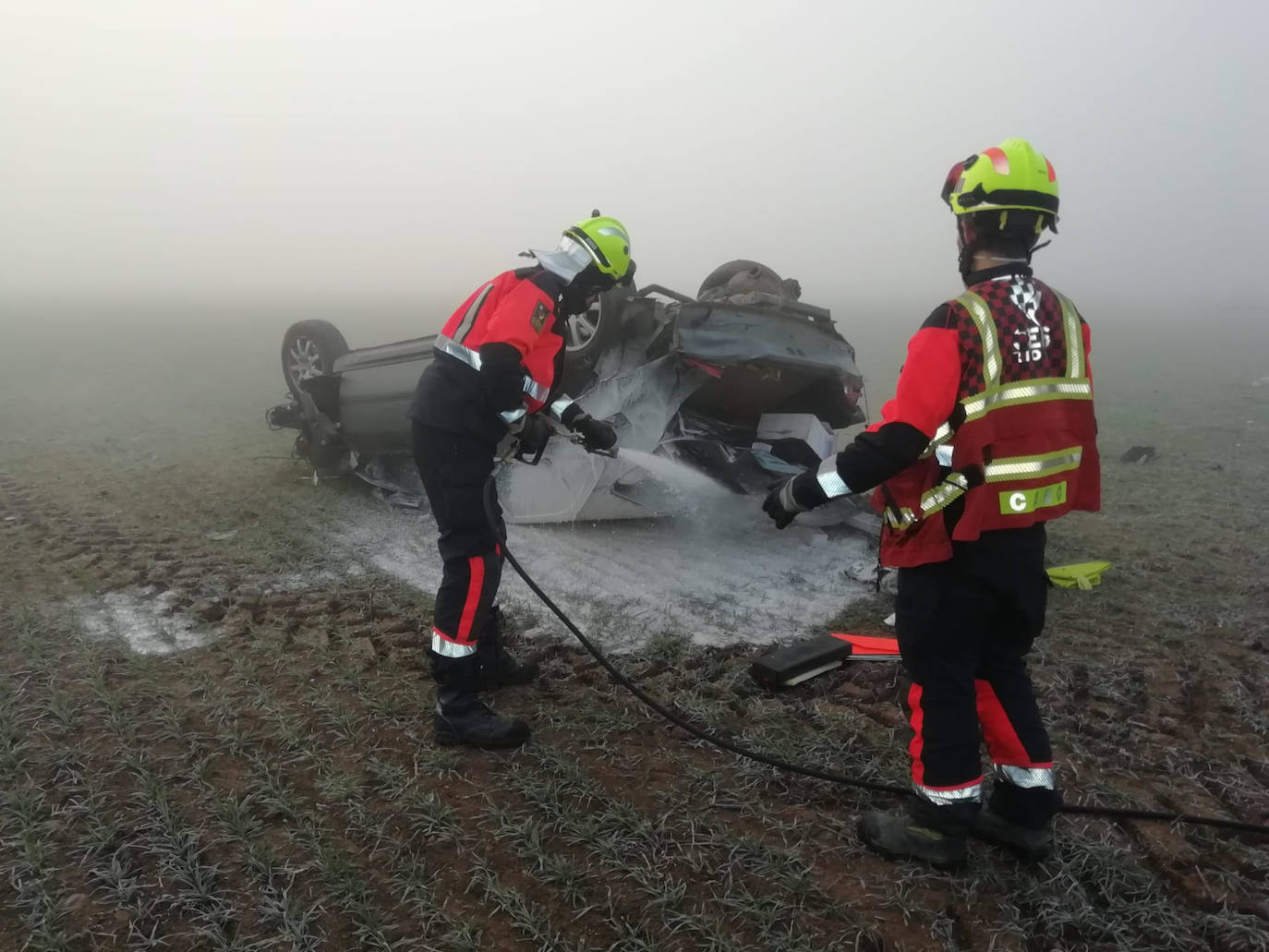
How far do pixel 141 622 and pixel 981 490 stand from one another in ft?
12.2

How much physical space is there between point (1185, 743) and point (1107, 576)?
6.21 ft

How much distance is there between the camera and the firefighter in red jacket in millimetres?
2008

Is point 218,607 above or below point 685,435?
below

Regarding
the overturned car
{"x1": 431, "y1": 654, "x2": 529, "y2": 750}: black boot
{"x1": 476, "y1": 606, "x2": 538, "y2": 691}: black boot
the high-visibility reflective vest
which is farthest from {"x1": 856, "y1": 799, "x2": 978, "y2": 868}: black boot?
the overturned car

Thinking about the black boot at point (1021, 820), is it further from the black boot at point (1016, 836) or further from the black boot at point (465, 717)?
the black boot at point (465, 717)

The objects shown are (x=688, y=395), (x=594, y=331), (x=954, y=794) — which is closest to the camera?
(x=954, y=794)

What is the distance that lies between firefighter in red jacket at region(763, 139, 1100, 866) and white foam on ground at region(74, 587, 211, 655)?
2.90 meters

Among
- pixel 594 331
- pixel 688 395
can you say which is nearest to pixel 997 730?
pixel 688 395

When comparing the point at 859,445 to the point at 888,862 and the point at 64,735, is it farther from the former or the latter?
the point at 64,735

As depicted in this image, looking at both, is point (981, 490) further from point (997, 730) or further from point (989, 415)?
point (997, 730)

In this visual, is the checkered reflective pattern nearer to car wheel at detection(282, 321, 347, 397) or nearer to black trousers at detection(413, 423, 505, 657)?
black trousers at detection(413, 423, 505, 657)

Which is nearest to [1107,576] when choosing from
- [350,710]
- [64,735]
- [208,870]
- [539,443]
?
[539,443]

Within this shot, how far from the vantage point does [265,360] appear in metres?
18.7

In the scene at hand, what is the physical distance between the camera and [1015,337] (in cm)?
200
